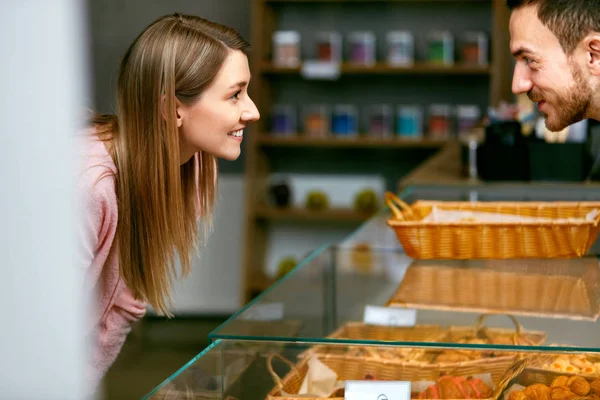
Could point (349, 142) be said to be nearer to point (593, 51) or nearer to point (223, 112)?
point (593, 51)

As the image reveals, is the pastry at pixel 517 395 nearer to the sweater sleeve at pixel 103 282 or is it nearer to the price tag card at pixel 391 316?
the price tag card at pixel 391 316

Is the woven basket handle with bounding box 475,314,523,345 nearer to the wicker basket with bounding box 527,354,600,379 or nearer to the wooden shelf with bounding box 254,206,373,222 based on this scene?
the wicker basket with bounding box 527,354,600,379

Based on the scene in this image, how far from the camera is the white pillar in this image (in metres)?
0.81

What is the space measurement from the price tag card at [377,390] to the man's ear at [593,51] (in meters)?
0.64

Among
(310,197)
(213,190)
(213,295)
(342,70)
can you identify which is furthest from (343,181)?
(213,190)

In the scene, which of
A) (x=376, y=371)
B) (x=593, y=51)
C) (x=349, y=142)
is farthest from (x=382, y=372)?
(x=349, y=142)

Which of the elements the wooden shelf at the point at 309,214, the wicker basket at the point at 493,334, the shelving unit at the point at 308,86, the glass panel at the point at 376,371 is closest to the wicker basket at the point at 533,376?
the glass panel at the point at 376,371

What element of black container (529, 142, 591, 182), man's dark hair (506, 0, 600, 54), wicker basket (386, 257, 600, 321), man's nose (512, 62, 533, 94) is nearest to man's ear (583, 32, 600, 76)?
man's dark hair (506, 0, 600, 54)

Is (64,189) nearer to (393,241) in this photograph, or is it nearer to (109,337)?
(109,337)

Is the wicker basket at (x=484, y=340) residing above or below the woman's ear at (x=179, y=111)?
below

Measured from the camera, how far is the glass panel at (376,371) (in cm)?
136

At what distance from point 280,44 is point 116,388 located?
2.29m

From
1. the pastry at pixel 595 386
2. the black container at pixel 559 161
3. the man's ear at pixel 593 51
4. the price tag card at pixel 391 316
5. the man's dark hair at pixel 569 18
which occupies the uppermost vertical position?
the man's dark hair at pixel 569 18

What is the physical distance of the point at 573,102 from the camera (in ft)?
4.99
